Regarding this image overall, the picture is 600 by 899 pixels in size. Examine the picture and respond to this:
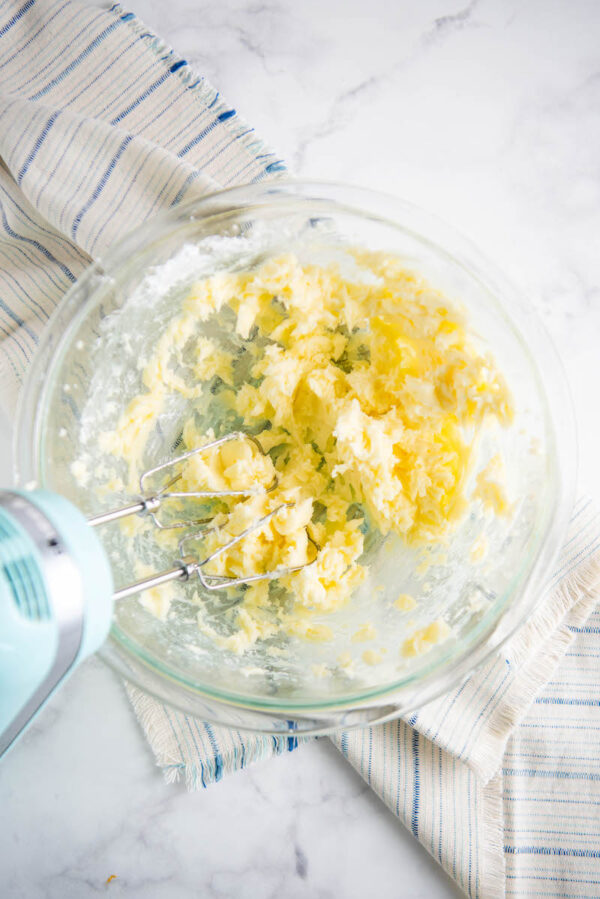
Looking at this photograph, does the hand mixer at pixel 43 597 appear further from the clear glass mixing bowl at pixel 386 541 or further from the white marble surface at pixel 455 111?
the white marble surface at pixel 455 111

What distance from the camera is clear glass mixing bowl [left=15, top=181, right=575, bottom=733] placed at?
3.49 ft

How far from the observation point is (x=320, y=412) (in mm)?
1166

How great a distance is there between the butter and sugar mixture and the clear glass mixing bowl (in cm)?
3

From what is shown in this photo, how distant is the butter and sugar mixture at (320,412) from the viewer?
43.4 inches

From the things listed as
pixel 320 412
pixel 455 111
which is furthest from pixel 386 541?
pixel 455 111

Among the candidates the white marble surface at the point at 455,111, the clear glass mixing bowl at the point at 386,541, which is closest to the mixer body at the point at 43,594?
the clear glass mixing bowl at the point at 386,541

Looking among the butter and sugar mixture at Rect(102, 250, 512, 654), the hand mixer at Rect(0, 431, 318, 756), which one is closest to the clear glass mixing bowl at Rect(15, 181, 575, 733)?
the butter and sugar mixture at Rect(102, 250, 512, 654)

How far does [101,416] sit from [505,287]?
27.7 inches

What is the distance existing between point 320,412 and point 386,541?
243mm

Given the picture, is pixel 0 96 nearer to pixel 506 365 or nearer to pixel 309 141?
pixel 309 141

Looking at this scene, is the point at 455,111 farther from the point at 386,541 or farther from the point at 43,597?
the point at 43,597

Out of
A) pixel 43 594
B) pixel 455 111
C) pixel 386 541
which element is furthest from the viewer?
pixel 455 111

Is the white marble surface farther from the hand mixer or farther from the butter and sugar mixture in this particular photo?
the hand mixer

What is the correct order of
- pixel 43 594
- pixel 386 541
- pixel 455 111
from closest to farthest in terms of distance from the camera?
pixel 43 594 → pixel 386 541 → pixel 455 111
